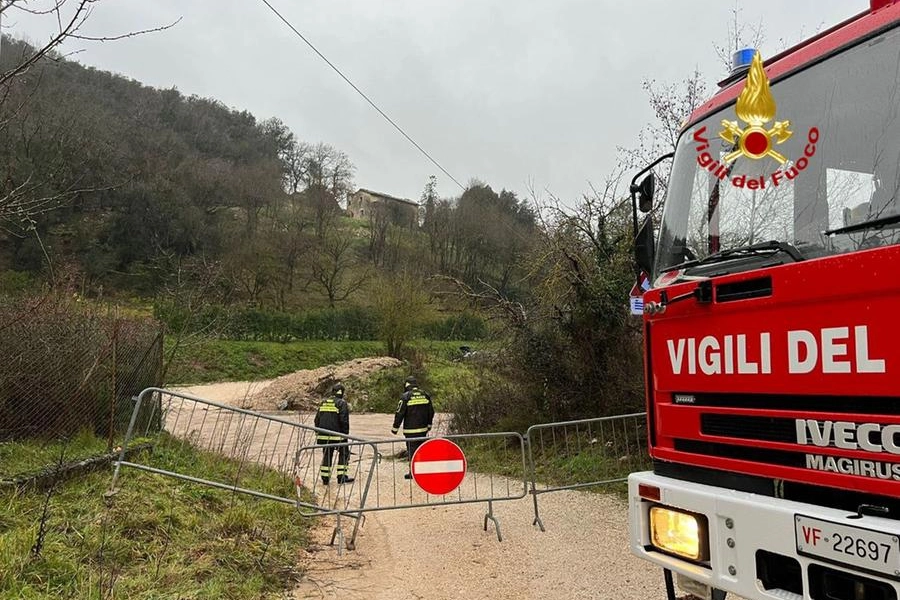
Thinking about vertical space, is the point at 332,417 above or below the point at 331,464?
above

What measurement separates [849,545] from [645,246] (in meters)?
2.01

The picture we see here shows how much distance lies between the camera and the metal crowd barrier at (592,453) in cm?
906

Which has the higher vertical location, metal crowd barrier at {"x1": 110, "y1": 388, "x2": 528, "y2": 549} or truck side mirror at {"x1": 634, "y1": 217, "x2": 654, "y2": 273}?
truck side mirror at {"x1": 634, "y1": 217, "x2": 654, "y2": 273}

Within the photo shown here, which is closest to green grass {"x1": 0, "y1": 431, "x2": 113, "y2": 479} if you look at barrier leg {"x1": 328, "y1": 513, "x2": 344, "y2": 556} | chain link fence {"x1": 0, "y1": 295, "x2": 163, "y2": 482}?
chain link fence {"x1": 0, "y1": 295, "x2": 163, "y2": 482}

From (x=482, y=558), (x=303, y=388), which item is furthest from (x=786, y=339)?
(x=303, y=388)

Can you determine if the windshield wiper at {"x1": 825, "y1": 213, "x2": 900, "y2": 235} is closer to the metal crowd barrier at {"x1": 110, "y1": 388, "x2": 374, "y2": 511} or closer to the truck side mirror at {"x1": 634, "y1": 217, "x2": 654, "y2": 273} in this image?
the truck side mirror at {"x1": 634, "y1": 217, "x2": 654, "y2": 273}

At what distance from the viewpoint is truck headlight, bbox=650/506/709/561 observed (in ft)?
8.79

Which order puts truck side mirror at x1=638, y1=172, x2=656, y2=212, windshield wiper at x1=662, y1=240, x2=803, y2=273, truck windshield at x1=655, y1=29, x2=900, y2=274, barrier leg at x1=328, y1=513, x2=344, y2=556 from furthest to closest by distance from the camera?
barrier leg at x1=328, y1=513, x2=344, y2=556 → truck side mirror at x1=638, y1=172, x2=656, y2=212 → windshield wiper at x1=662, y1=240, x2=803, y2=273 → truck windshield at x1=655, y1=29, x2=900, y2=274

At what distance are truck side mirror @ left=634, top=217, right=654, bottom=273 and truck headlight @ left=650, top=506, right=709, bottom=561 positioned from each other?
1.44 meters

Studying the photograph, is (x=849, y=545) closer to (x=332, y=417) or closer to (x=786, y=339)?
(x=786, y=339)

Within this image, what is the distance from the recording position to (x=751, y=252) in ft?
8.89

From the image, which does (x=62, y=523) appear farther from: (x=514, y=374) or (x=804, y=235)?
(x=514, y=374)

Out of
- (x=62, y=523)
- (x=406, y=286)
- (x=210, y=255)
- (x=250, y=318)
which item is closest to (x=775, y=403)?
(x=62, y=523)

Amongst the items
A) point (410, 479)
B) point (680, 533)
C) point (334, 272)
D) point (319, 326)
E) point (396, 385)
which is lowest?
point (410, 479)
